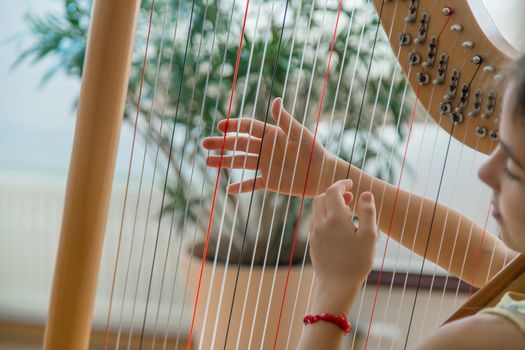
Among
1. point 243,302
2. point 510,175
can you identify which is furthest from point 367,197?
point 243,302

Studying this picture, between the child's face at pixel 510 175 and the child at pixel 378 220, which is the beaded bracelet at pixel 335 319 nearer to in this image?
the child at pixel 378 220

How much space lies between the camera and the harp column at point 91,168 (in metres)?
1.12

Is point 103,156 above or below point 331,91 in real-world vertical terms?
below

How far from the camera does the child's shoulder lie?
0.83 m

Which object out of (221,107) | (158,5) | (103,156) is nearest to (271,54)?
(221,107)

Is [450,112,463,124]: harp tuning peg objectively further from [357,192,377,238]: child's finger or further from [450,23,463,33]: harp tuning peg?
[357,192,377,238]: child's finger

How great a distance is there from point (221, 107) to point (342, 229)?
1.39 metres

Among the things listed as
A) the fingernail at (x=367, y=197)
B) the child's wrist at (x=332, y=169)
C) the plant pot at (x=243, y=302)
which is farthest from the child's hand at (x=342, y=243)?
the plant pot at (x=243, y=302)

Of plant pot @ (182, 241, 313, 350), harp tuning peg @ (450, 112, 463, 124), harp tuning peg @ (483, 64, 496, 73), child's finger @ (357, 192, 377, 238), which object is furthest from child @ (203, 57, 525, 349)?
plant pot @ (182, 241, 313, 350)

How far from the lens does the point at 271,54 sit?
2355 mm

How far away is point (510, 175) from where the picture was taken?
89 centimetres

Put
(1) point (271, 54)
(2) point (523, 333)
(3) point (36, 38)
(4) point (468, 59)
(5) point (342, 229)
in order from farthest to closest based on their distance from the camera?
(3) point (36, 38) → (1) point (271, 54) → (4) point (468, 59) → (5) point (342, 229) → (2) point (523, 333)

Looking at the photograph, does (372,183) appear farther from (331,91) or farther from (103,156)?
(331,91)

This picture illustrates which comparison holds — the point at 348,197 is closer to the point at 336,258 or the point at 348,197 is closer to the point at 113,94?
the point at 336,258
